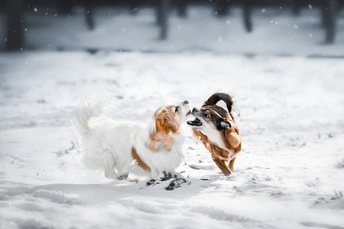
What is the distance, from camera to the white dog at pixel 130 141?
200 inches

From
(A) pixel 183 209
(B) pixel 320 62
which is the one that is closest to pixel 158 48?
(B) pixel 320 62

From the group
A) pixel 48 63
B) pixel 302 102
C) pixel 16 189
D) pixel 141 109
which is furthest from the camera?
pixel 48 63

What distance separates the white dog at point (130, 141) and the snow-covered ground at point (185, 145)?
0.23 m

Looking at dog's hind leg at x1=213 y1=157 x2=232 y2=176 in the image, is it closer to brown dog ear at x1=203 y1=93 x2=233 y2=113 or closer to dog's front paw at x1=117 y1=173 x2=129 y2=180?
brown dog ear at x1=203 y1=93 x2=233 y2=113

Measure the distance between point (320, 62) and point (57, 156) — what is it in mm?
10952

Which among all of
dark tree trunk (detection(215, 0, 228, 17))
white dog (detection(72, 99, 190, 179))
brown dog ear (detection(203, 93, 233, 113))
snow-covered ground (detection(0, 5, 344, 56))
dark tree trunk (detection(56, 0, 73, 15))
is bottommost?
white dog (detection(72, 99, 190, 179))

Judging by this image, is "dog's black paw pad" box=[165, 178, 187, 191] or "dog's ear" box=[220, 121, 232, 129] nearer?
"dog's black paw pad" box=[165, 178, 187, 191]

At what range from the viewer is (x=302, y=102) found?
1169 centimetres

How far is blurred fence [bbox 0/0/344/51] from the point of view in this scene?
14.8m

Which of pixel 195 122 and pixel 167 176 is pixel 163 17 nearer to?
pixel 195 122

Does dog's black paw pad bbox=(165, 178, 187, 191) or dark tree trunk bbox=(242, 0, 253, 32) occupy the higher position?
dark tree trunk bbox=(242, 0, 253, 32)

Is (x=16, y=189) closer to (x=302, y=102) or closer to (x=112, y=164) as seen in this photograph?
(x=112, y=164)

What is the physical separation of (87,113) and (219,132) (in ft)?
5.33

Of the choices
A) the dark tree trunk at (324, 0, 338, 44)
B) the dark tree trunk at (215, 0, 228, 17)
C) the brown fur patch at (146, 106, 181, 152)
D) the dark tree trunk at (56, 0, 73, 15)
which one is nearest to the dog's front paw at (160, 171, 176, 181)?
the brown fur patch at (146, 106, 181, 152)
